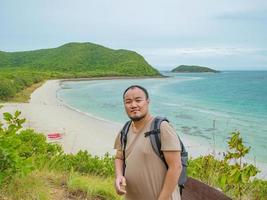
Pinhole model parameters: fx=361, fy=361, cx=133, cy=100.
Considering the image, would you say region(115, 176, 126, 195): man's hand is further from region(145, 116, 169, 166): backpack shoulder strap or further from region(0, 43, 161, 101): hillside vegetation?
region(0, 43, 161, 101): hillside vegetation

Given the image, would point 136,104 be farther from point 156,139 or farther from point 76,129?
point 76,129

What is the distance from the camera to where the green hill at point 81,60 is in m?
132

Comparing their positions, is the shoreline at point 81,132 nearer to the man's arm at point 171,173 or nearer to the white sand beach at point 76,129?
the white sand beach at point 76,129

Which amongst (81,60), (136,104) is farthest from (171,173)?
(81,60)

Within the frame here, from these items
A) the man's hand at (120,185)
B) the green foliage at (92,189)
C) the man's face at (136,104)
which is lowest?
the green foliage at (92,189)

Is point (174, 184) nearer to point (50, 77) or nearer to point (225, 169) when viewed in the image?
point (225, 169)

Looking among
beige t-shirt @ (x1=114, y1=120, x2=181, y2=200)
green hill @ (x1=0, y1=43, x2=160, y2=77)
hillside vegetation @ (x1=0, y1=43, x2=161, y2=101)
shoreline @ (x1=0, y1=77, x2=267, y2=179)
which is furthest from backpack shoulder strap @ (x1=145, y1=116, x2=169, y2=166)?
green hill @ (x1=0, y1=43, x2=160, y2=77)

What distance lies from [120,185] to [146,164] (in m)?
0.27

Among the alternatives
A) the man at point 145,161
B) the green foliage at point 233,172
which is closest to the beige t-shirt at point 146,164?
the man at point 145,161

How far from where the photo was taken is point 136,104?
8.21 ft

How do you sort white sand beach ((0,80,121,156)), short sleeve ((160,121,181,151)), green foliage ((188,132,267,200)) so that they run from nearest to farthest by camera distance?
short sleeve ((160,121,181,151))
green foliage ((188,132,267,200))
white sand beach ((0,80,121,156))

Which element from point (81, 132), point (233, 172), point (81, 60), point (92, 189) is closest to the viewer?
point (233, 172)

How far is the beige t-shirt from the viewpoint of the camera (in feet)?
7.54

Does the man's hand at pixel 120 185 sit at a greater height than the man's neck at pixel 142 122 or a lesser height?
lesser
